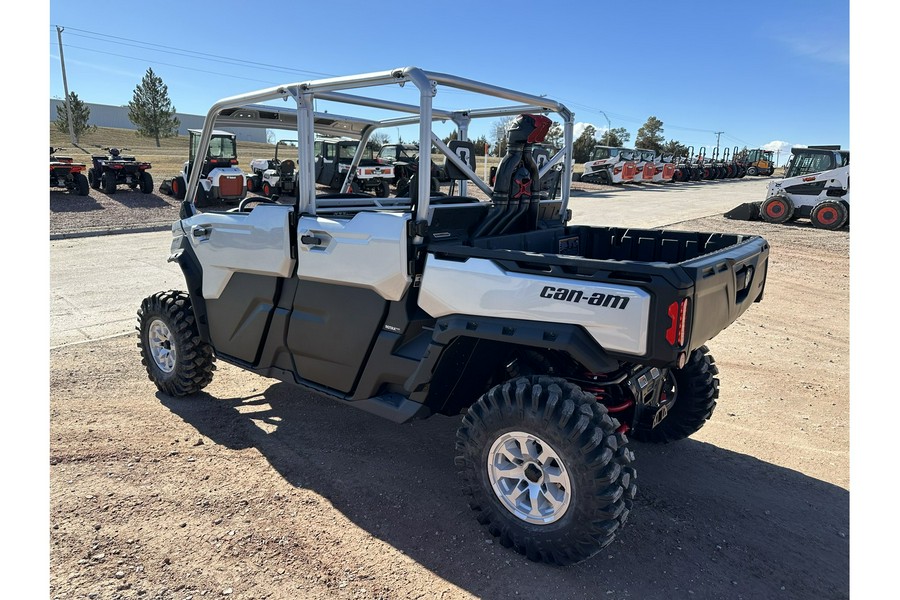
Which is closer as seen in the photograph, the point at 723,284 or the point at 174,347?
the point at 723,284

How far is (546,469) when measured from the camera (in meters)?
2.94

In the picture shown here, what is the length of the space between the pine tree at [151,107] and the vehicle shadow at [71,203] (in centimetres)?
3795

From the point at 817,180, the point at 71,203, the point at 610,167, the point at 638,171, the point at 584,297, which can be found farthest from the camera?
the point at 638,171

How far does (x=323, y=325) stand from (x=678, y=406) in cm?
237

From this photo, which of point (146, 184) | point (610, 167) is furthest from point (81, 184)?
point (610, 167)

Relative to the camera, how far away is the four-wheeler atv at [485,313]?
277 centimetres

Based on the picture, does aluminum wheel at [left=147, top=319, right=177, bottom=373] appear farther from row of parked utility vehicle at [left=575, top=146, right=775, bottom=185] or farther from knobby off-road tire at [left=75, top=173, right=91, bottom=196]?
row of parked utility vehicle at [left=575, top=146, right=775, bottom=185]

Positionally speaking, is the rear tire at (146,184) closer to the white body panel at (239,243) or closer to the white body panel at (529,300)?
the white body panel at (239,243)

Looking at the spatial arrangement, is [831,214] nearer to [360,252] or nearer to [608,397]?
[608,397]

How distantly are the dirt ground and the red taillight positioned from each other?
45.2 inches

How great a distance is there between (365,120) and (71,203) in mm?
15854

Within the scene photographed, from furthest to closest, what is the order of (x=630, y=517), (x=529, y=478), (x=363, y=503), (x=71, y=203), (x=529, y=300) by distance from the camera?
1. (x=71, y=203)
2. (x=363, y=503)
3. (x=630, y=517)
4. (x=529, y=478)
5. (x=529, y=300)

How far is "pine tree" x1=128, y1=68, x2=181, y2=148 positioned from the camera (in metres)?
51.9

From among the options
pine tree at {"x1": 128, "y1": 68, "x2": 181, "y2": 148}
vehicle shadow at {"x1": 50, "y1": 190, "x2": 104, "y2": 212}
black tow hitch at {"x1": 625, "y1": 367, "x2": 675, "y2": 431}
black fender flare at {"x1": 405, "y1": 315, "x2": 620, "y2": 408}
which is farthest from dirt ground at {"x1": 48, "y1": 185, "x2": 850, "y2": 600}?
pine tree at {"x1": 128, "y1": 68, "x2": 181, "y2": 148}
